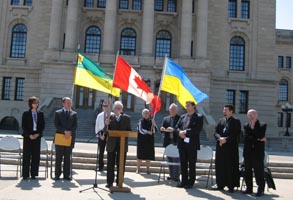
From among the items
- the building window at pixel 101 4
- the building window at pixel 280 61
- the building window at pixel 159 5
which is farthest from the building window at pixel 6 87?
Answer: the building window at pixel 280 61

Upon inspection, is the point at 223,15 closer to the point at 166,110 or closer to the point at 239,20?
the point at 239,20

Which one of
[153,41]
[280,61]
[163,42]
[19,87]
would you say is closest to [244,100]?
[163,42]

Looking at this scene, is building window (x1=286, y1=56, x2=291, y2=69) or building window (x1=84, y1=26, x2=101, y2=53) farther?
building window (x1=286, y1=56, x2=291, y2=69)

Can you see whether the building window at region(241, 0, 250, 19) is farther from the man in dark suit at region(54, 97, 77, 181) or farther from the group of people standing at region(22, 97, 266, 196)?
the man in dark suit at region(54, 97, 77, 181)

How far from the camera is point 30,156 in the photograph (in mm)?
12484

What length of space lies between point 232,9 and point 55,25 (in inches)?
773

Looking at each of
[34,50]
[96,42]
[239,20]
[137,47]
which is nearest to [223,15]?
[239,20]

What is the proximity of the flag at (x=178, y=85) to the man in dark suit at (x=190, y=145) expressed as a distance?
2.59 ft

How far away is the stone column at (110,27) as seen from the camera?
3974 cm

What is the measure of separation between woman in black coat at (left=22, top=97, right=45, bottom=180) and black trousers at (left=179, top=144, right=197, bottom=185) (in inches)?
174

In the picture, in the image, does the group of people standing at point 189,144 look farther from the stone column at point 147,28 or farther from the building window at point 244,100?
the building window at point 244,100

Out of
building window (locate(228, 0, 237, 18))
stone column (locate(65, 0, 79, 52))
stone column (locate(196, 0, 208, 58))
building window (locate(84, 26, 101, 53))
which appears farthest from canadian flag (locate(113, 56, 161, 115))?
building window (locate(228, 0, 237, 18))

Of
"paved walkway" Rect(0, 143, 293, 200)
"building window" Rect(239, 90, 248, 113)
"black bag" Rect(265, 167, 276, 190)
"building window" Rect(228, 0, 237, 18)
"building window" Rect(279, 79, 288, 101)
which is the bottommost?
"paved walkway" Rect(0, 143, 293, 200)

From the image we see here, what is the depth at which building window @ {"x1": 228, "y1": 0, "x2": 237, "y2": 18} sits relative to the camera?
149ft
